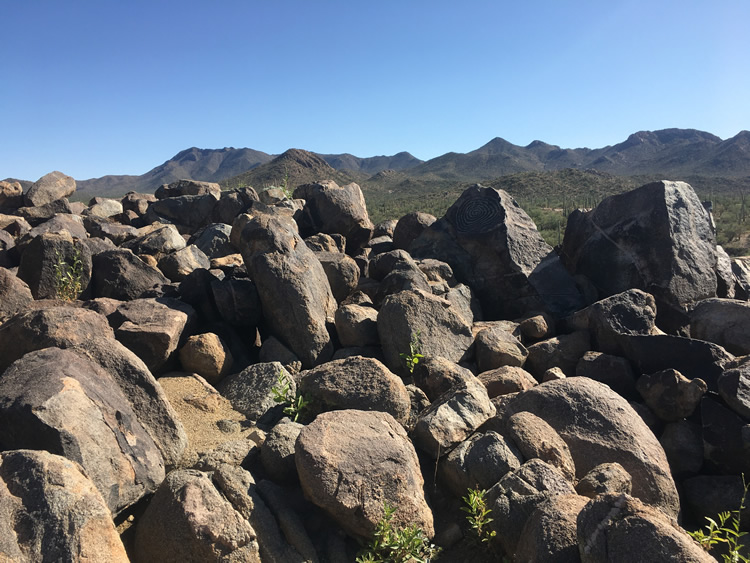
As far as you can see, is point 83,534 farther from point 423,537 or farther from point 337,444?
point 423,537

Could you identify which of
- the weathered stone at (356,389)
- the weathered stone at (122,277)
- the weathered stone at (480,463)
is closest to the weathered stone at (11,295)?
the weathered stone at (122,277)

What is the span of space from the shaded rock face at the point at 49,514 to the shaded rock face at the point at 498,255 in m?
6.12

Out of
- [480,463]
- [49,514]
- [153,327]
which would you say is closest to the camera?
[49,514]

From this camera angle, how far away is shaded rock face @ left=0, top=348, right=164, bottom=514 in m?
3.32

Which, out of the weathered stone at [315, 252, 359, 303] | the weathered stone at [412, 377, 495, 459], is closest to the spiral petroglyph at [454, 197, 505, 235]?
the weathered stone at [315, 252, 359, 303]

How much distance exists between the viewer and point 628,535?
9.43 feet

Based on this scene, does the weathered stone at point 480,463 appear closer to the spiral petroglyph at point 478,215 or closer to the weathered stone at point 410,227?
the spiral petroglyph at point 478,215

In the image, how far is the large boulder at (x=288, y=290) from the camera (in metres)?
5.88

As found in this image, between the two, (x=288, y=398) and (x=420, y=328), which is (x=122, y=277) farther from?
(x=420, y=328)

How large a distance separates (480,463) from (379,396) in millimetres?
1009

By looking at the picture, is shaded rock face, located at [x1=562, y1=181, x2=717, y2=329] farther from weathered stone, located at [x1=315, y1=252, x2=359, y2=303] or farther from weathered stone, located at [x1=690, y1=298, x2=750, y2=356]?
weathered stone, located at [x1=315, y1=252, x2=359, y2=303]

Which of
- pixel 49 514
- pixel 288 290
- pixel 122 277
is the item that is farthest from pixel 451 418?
pixel 122 277

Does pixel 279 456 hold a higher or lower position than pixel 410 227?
lower

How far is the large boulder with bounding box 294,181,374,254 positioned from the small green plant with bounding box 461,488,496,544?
6.72 meters
